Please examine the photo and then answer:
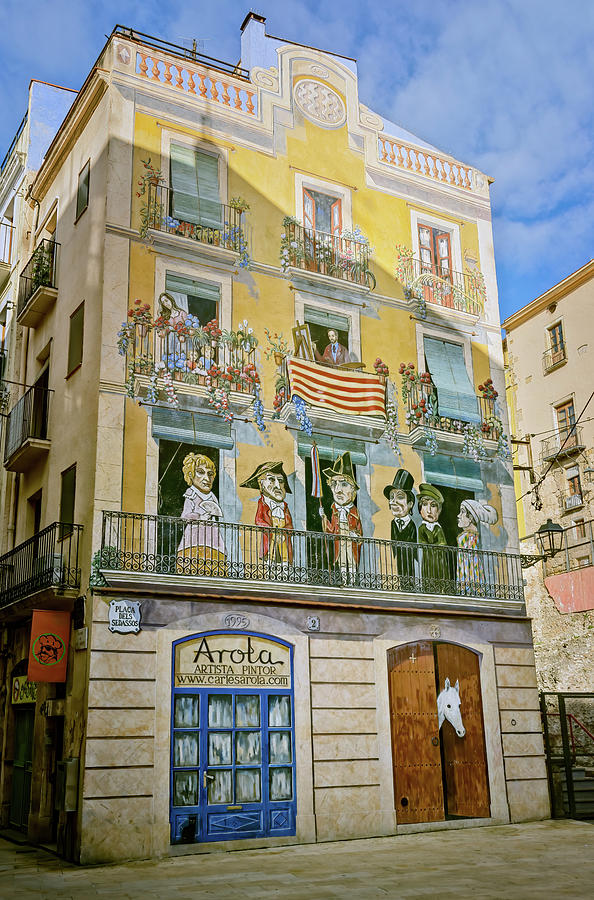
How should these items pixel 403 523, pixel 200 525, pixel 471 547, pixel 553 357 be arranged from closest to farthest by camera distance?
1. pixel 200 525
2. pixel 403 523
3. pixel 471 547
4. pixel 553 357

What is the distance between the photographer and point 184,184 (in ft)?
62.6

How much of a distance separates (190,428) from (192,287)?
307 centimetres

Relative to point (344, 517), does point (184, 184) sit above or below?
above

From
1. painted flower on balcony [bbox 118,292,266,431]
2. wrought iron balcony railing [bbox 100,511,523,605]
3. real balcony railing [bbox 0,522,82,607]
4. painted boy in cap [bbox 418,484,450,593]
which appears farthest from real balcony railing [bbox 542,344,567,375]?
real balcony railing [bbox 0,522,82,607]

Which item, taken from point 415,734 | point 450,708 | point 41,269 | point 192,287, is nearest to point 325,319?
point 192,287

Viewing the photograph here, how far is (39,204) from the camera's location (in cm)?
2314

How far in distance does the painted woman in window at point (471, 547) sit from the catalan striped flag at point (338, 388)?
A: 9.97ft

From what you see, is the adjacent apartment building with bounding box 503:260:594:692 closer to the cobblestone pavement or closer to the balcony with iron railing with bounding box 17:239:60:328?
the cobblestone pavement

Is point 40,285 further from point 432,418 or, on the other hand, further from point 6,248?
point 432,418

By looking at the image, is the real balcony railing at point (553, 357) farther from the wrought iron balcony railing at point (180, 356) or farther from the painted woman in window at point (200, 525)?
the painted woman in window at point (200, 525)

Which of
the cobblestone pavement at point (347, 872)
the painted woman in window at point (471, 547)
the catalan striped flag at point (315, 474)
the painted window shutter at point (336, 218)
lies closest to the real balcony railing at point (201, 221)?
the painted window shutter at point (336, 218)

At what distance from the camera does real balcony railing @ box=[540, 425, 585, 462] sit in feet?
108

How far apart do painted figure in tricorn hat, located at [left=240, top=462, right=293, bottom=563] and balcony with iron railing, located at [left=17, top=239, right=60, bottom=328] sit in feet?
21.1

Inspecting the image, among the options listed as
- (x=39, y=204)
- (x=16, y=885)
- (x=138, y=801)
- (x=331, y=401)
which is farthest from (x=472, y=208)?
(x=16, y=885)
